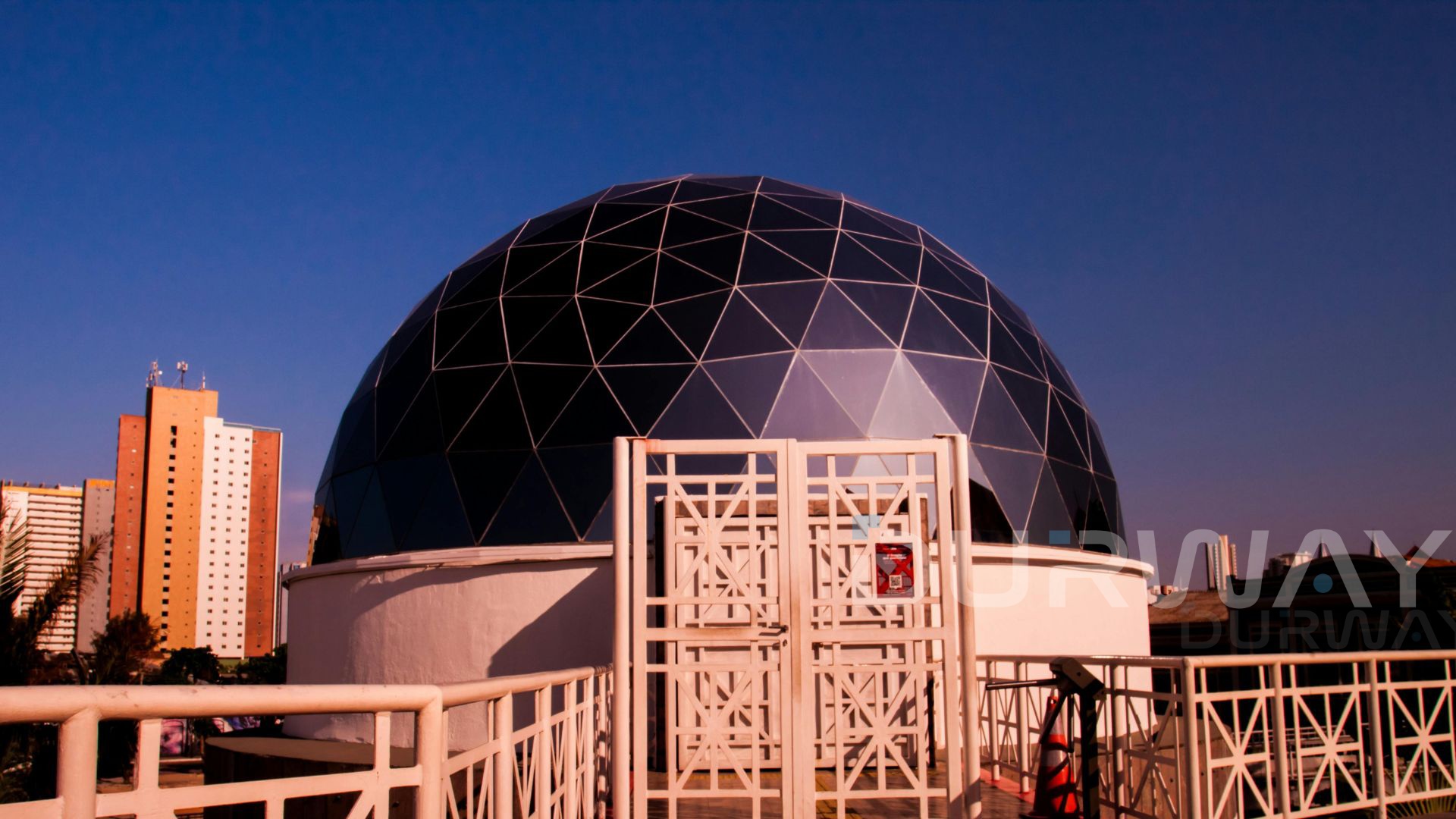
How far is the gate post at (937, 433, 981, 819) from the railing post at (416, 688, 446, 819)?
5.35 meters

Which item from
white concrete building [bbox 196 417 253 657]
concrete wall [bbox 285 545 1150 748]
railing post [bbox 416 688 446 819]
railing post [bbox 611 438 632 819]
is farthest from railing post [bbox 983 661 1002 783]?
white concrete building [bbox 196 417 253 657]

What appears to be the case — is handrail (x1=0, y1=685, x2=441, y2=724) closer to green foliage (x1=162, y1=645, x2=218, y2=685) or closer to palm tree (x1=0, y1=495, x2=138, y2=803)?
palm tree (x1=0, y1=495, x2=138, y2=803)

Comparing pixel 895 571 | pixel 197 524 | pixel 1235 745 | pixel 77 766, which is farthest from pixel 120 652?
pixel 197 524

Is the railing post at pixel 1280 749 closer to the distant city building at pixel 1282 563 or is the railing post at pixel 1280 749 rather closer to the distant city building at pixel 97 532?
the distant city building at pixel 1282 563

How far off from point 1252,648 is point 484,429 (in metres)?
22.7

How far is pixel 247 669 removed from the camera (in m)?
63.3

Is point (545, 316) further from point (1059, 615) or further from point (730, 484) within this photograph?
point (1059, 615)

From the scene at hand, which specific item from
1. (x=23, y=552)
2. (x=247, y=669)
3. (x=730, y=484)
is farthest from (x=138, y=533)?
(x=730, y=484)

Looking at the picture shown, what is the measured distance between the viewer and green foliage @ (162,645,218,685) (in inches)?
2207

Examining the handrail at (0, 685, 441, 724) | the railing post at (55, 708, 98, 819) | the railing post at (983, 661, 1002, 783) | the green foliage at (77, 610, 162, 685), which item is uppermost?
the handrail at (0, 685, 441, 724)

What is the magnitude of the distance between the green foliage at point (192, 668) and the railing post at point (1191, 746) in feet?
186

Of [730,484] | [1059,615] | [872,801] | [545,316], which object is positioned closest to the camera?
[872,801]

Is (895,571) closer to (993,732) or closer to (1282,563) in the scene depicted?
(993,732)

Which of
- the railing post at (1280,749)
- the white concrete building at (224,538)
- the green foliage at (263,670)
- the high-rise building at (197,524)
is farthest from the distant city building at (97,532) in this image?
the railing post at (1280,749)
